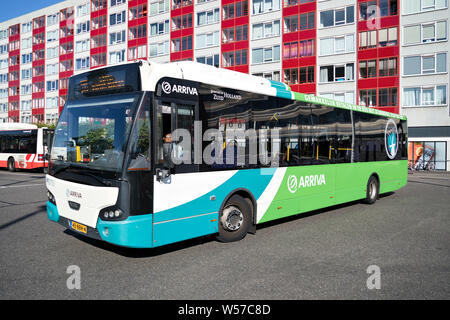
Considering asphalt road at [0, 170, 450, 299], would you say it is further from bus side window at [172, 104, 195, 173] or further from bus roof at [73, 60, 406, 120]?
bus roof at [73, 60, 406, 120]

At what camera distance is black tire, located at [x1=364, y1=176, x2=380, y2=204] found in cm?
1173

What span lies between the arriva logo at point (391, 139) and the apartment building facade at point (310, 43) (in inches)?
967

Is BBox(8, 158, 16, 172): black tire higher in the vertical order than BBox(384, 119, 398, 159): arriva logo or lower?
lower

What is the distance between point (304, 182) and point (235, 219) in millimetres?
2401

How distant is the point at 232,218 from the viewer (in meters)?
6.90

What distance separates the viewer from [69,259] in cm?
578

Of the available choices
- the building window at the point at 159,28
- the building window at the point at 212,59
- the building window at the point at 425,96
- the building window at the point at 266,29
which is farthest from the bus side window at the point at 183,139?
the building window at the point at 159,28

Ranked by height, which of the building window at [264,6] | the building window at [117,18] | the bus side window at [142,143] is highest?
the building window at [117,18]

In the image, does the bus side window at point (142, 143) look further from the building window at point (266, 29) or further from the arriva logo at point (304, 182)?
the building window at point (266, 29)

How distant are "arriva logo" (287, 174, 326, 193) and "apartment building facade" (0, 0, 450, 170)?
98.1ft

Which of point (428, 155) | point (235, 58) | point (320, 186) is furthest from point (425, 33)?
point (320, 186)

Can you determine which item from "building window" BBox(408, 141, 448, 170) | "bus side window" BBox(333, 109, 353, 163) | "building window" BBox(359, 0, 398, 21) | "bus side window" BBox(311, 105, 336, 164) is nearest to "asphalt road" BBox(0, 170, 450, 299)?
"bus side window" BBox(311, 105, 336, 164)

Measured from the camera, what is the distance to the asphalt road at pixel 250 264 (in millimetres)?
4508
